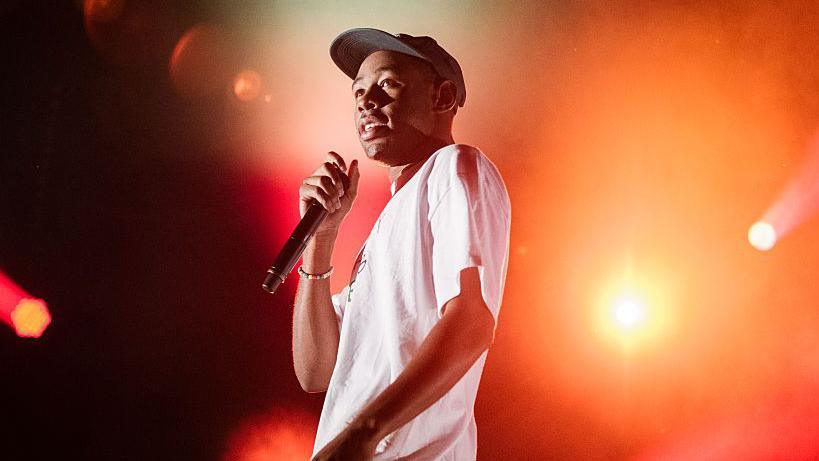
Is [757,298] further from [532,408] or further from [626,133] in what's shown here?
[532,408]

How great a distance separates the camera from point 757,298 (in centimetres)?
250

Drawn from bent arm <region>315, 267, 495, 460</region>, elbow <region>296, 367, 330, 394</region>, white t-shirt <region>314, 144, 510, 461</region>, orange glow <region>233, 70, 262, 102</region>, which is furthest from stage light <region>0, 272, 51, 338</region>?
bent arm <region>315, 267, 495, 460</region>

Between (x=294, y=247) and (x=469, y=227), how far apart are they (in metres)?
0.50

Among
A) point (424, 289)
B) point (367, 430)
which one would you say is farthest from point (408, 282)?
point (367, 430)

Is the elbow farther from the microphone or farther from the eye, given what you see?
the eye

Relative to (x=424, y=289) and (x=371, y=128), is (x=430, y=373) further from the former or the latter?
(x=371, y=128)

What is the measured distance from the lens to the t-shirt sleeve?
0.84m

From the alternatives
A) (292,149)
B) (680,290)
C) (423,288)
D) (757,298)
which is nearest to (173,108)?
(292,149)

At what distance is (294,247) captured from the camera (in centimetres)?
125

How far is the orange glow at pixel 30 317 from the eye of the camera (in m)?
2.53

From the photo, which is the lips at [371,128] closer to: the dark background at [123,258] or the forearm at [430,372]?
the forearm at [430,372]

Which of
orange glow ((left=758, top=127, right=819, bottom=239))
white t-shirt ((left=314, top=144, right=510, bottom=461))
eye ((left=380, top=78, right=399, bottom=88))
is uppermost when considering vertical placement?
orange glow ((left=758, top=127, right=819, bottom=239))

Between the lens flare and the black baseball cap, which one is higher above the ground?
the lens flare

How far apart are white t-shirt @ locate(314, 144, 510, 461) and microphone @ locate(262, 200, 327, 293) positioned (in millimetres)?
201
